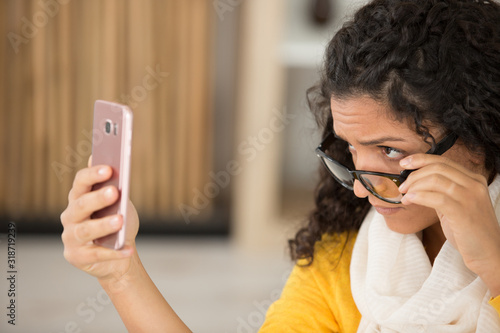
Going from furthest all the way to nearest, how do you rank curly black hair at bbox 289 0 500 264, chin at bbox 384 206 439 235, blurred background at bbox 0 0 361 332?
blurred background at bbox 0 0 361 332
chin at bbox 384 206 439 235
curly black hair at bbox 289 0 500 264

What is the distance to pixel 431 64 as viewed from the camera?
923mm

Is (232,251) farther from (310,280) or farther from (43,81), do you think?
(310,280)

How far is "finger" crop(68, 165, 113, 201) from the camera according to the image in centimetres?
81

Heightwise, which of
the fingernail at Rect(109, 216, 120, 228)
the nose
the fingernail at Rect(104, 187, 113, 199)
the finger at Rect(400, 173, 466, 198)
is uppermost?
the finger at Rect(400, 173, 466, 198)

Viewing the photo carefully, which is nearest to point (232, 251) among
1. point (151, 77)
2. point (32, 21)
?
point (151, 77)

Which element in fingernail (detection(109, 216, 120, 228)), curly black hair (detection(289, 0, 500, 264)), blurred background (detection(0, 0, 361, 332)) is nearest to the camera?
fingernail (detection(109, 216, 120, 228))

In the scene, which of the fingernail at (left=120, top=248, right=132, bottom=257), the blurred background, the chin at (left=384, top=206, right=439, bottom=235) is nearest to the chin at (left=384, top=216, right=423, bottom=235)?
the chin at (left=384, top=206, right=439, bottom=235)

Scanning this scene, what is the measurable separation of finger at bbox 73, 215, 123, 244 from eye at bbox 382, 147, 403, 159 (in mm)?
439

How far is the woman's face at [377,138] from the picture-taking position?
0.96 m

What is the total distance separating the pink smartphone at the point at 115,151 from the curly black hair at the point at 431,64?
0.38 meters

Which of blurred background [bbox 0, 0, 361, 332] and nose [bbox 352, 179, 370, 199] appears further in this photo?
blurred background [bbox 0, 0, 361, 332]

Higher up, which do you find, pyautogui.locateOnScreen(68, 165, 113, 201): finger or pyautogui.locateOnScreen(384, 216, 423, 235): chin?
pyautogui.locateOnScreen(68, 165, 113, 201): finger

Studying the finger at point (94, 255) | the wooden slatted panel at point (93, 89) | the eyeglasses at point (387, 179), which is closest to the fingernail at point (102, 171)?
the finger at point (94, 255)

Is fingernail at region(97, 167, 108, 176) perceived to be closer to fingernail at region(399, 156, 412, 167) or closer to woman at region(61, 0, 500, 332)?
woman at region(61, 0, 500, 332)
